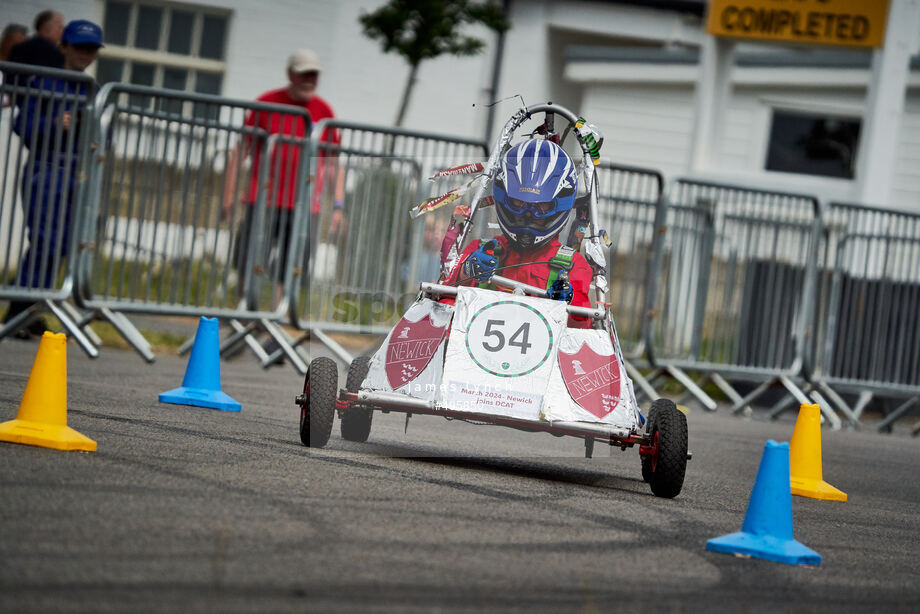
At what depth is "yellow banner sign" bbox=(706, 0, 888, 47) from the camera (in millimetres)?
17219

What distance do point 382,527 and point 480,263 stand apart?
8.47 feet

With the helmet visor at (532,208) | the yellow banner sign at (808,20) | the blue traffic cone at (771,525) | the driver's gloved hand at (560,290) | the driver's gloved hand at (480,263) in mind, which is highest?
the yellow banner sign at (808,20)

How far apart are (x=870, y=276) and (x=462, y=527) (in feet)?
31.3

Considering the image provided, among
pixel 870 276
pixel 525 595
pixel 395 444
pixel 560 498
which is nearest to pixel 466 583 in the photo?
pixel 525 595

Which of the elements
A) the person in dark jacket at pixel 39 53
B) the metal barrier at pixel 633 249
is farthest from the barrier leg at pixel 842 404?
the person in dark jacket at pixel 39 53

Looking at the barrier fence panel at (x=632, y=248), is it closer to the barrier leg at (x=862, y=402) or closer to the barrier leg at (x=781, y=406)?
the barrier leg at (x=781, y=406)

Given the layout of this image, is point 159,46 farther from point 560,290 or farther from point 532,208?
point 560,290

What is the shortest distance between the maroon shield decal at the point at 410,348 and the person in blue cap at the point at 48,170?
4441mm

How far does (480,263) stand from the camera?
7262mm

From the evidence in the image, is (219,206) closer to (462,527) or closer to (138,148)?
(138,148)

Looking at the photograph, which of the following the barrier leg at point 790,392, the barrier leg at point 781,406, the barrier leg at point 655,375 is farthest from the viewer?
the barrier leg at point 781,406

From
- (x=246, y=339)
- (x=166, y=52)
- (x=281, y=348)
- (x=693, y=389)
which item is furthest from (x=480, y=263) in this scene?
(x=166, y=52)

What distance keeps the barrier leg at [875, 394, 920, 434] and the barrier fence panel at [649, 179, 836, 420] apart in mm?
922

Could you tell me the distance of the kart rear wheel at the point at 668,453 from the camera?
6.43m
